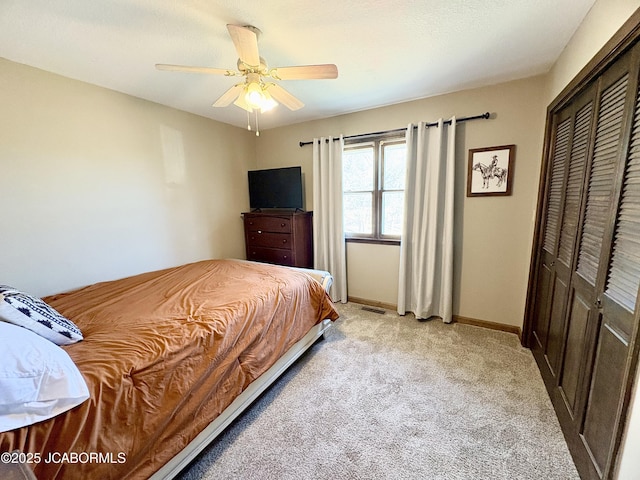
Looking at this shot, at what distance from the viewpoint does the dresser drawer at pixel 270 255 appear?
135 inches

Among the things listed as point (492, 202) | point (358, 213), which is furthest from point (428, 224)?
point (358, 213)

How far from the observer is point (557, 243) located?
1.84 metres

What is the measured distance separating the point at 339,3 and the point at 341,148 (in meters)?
1.77

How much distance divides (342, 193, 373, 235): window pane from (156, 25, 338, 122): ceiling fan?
1603 millimetres

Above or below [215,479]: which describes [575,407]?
above

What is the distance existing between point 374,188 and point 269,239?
1.53m

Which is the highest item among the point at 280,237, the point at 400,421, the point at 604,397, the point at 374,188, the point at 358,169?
the point at 358,169

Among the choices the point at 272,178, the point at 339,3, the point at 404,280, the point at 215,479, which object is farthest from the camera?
the point at 272,178

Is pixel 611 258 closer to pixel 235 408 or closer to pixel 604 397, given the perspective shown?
pixel 604 397

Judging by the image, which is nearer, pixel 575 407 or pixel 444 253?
pixel 575 407

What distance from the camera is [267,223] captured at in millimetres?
3508

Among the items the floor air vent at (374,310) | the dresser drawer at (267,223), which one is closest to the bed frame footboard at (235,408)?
the floor air vent at (374,310)

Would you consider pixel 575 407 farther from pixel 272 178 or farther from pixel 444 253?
pixel 272 178

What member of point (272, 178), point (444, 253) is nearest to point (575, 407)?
point (444, 253)
